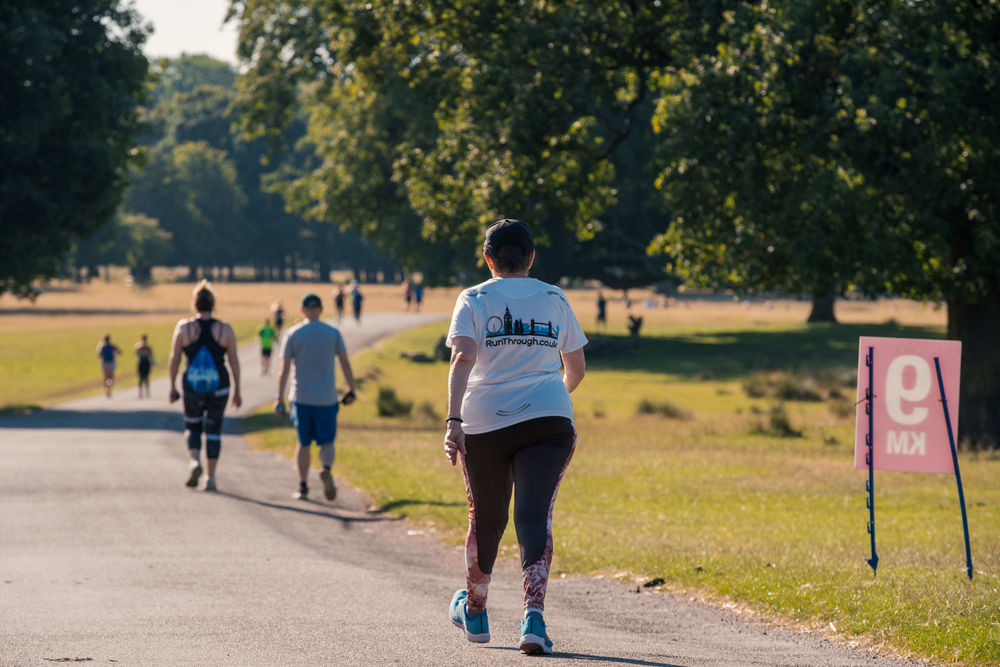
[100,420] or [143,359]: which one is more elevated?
[143,359]

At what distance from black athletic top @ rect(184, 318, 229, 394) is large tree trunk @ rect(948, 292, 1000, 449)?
11.9 metres

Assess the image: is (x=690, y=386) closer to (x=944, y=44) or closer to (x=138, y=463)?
(x=944, y=44)

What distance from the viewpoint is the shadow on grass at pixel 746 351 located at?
4300 cm

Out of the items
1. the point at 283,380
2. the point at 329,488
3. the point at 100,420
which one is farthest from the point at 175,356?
the point at 100,420

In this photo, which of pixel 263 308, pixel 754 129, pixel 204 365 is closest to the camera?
pixel 204 365

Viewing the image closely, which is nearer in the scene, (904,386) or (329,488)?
(904,386)

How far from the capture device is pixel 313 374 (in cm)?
1226

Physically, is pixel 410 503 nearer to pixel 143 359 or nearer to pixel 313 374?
pixel 313 374

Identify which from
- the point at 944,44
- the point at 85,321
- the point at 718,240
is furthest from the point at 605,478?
the point at 85,321

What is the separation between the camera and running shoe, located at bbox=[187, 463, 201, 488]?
13070mm

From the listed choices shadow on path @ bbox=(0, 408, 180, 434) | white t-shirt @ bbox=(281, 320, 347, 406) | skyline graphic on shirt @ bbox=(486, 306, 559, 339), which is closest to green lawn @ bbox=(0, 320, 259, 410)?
shadow on path @ bbox=(0, 408, 180, 434)

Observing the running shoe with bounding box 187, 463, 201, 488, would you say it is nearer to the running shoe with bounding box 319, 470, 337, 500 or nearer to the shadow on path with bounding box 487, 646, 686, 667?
the running shoe with bounding box 319, 470, 337, 500

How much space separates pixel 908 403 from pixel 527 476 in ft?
11.5

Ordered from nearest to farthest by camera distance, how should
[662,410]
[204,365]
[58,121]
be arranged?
[204,365]
[58,121]
[662,410]
